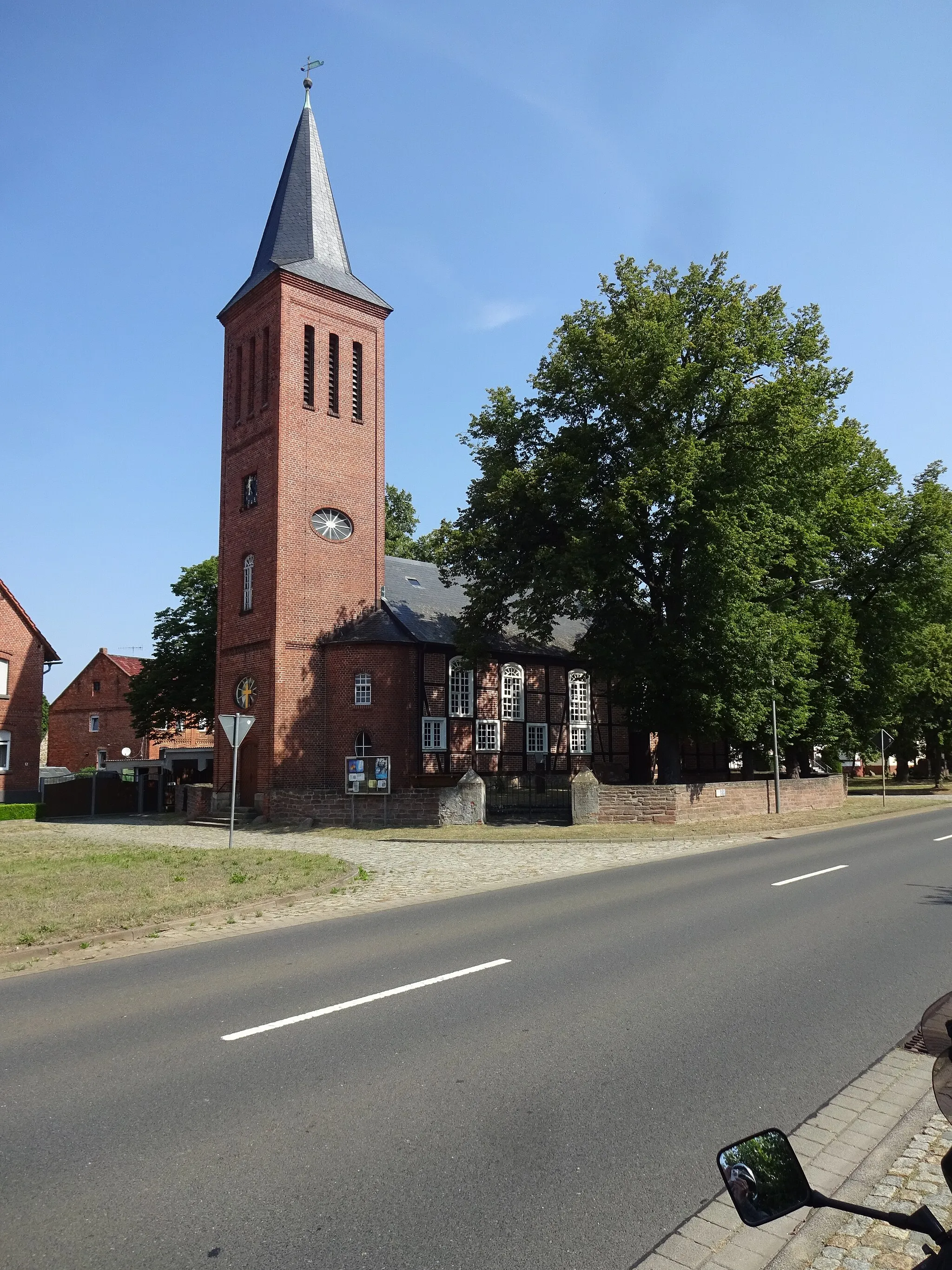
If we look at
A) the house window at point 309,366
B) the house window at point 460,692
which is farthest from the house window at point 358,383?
the house window at point 460,692

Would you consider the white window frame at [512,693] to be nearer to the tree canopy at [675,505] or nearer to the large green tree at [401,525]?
the tree canopy at [675,505]

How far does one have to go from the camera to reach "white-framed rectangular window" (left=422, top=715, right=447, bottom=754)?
34.5 metres

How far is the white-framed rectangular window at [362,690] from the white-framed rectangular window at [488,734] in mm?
5212

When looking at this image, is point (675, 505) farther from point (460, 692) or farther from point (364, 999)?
point (364, 999)

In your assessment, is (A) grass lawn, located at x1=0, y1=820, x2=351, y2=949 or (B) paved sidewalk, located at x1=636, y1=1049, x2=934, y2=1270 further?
(A) grass lawn, located at x1=0, y1=820, x2=351, y2=949

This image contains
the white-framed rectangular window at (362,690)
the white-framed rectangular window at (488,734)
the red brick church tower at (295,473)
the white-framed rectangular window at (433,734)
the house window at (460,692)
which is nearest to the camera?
the red brick church tower at (295,473)

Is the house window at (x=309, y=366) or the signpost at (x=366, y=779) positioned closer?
the signpost at (x=366, y=779)

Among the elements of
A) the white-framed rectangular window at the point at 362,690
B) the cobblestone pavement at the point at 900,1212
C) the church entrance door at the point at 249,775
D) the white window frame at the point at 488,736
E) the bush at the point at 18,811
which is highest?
the white-framed rectangular window at the point at 362,690

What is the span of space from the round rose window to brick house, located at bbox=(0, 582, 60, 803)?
16972mm

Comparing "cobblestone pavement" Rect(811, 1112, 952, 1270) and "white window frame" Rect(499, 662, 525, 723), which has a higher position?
"white window frame" Rect(499, 662, 525, 723)

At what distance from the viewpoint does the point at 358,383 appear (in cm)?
3538

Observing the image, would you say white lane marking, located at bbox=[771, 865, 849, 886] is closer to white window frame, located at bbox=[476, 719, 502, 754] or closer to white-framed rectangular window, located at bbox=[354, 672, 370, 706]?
white-framed rectangular window, located at bbox=[354, 672, 370, 706]

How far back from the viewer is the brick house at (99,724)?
204 feet

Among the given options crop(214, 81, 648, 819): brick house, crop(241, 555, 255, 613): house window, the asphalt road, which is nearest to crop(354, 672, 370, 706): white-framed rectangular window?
crop(214, 81, 648, 819): brick house
